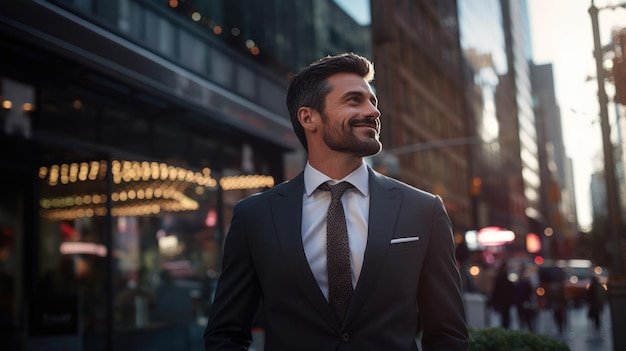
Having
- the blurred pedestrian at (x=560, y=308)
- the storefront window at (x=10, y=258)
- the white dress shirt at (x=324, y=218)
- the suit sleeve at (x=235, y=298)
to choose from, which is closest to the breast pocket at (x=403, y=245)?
the white dress shirt at (x=324, y=218)

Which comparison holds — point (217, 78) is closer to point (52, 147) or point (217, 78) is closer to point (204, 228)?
point (204, 228)

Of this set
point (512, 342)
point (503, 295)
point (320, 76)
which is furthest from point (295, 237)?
point (503, 295)

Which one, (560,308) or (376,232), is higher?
(376,232)

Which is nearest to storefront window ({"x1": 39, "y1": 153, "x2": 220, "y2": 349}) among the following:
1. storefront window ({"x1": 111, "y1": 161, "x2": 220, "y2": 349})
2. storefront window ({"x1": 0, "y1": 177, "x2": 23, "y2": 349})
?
storefront window ({"x1": 111, "y1": 161, "x2": 220, "y2": 349})

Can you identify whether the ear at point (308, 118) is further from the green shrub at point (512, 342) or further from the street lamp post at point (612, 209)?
the street lamp post at point (612, 209)

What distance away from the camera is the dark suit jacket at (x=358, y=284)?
2678mm

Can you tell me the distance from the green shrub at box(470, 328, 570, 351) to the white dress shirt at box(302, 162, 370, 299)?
10.1ft

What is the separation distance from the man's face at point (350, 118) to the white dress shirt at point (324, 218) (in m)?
0.13

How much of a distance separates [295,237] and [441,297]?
0.61m

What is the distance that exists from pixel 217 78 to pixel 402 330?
14.9 meters

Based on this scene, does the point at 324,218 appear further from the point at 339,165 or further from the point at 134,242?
the point at 134,242

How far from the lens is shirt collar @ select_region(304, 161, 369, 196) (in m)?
2.96

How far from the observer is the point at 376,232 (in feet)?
9.08

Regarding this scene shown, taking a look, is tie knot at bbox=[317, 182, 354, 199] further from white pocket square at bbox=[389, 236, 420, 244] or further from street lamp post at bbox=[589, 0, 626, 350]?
street lamp post at bbox=[589, 0, 626, 350]
